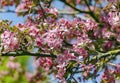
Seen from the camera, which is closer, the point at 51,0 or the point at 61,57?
the point at 61,57

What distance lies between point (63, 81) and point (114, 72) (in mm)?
625

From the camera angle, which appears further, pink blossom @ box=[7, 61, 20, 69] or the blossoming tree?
pink blossom @ box=[7, 61, 20, 69]

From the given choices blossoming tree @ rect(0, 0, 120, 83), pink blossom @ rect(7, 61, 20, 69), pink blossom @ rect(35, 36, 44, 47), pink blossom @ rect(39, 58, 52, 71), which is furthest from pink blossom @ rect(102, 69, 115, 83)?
pink blossom @ rect(7, 61, 20, 69)

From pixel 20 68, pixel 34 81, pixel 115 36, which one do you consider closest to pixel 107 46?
pixel 115 36

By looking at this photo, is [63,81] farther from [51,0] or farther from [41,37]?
[51,0]

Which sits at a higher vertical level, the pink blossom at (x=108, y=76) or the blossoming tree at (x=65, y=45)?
the blossoming tree at (x=65, y=45)

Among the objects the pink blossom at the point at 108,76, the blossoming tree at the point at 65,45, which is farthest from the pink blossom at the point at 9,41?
the pink blossom at the point at 108,76

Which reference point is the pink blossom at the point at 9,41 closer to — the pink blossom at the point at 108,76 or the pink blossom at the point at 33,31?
the pink blossom at the point at 33,31

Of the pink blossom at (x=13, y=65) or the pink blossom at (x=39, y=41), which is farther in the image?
the pink blossom at (x=13, y=65)

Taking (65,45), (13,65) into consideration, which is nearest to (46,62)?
(65,45)

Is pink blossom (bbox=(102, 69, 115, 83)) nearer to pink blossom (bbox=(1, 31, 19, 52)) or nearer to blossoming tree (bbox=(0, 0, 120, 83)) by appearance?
blossoming tree (bbox=(0, 0, 120, 83))

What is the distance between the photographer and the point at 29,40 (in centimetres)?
423

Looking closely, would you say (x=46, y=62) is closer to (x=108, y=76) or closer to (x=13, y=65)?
(x=108, y=76)

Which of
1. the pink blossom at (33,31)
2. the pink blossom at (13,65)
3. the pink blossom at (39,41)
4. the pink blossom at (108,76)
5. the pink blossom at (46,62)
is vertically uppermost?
the pink blossom at (33,31)
